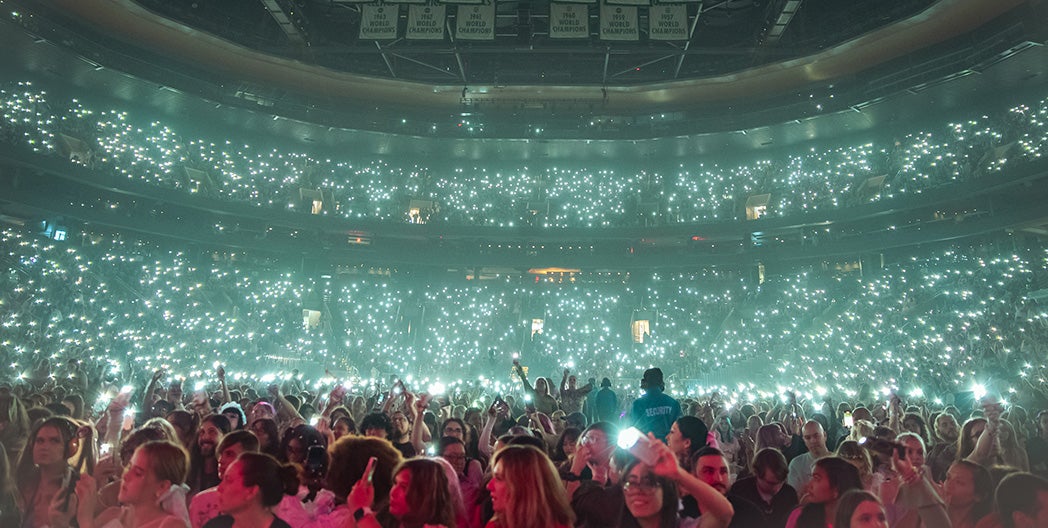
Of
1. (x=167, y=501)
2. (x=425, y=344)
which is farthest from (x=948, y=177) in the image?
(x=167, y=501)

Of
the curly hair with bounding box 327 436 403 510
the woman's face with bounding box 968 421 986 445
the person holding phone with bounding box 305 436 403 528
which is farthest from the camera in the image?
the woman's face with bounding box 968 421 986 445

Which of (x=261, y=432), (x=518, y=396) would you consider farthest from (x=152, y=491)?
(x=518, y=396)

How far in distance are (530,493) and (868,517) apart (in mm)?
2021

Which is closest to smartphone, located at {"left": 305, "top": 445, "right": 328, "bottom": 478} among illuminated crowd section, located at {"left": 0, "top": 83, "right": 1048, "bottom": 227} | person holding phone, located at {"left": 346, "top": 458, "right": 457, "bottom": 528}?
person holding phone, located at {"left": 346, "top": 458, "right": 457, "bottom": 528}

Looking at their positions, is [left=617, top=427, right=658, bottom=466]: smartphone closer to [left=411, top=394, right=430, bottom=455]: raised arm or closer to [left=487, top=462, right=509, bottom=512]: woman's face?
[left=487, top=462, right=509, bottom=512]: woman's face

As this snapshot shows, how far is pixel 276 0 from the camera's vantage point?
20.3 metres

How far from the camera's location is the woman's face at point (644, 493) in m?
3.21

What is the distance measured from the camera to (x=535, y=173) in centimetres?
3316

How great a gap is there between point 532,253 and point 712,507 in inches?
1103

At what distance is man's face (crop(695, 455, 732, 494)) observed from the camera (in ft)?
13.1

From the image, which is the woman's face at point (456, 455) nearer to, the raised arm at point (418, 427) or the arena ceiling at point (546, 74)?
the raised arm at point (418, 427)

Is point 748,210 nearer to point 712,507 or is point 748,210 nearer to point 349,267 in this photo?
point 349,267

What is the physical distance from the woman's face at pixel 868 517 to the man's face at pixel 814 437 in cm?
256

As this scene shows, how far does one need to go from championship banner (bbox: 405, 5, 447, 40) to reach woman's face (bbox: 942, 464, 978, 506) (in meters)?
16.2
